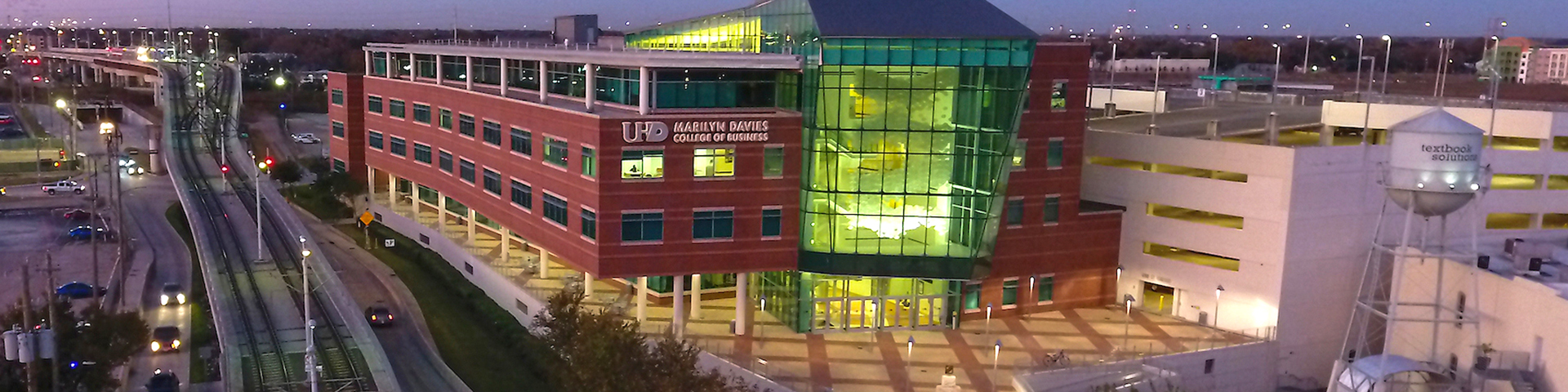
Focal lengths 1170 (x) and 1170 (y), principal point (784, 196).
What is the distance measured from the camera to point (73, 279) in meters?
63.4

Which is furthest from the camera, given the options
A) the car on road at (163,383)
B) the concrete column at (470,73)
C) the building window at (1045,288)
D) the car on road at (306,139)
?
the car on road at (306,139)

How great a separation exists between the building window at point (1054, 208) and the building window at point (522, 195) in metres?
21.8

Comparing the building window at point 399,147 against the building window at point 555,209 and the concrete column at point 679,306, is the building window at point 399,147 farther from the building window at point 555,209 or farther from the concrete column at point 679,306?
the concrete column at point 679,306

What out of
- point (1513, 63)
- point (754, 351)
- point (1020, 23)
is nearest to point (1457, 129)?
point (1020, 23)

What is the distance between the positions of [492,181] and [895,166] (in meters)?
21.1

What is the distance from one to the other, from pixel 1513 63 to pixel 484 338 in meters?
117

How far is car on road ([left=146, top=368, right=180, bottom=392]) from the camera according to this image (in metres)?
40.9

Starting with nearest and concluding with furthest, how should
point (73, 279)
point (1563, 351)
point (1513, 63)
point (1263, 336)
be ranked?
1. point (1563, 351)
2. point (1263, 336)
3. point (73, 279)
4. point (1513, 63)

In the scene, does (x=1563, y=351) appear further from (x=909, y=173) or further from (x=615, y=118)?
(x=615, y=118)

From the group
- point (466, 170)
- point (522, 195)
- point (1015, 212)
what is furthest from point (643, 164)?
point (466, 170)

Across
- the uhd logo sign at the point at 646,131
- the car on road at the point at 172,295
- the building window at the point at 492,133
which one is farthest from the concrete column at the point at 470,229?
the uhd logo sign at the point at 646,131

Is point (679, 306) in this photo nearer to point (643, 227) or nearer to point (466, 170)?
point (643, 227)

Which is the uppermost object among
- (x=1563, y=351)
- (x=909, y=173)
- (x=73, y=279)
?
(x=909, y=173)

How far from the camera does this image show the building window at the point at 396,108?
6944 centimetres
